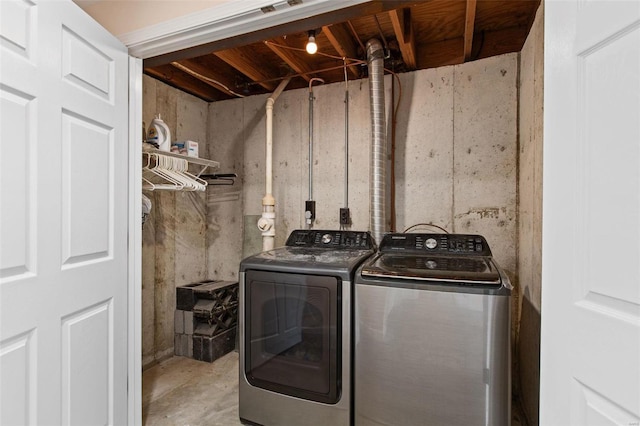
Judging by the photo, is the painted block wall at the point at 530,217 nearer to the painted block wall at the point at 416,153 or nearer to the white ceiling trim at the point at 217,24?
the painted block wall at the point at 416,153

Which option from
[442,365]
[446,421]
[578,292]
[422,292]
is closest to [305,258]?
[422,292]

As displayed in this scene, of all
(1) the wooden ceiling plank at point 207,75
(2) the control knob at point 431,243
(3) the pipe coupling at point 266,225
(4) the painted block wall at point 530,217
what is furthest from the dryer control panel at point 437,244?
(1) the wooden ceiling plank at point 207,75

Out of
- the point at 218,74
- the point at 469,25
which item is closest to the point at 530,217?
the point at 469,25

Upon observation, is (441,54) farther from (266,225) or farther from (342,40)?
(266,225)

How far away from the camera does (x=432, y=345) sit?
1397 millimetres

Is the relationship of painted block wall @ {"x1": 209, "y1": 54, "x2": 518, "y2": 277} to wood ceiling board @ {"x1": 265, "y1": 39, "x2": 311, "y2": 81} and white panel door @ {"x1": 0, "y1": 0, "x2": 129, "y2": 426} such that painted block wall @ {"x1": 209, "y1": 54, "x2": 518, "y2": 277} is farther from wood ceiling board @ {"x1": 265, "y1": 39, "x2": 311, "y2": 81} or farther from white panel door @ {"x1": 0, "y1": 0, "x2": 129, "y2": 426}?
white panel door @ {"x1": 0, "y1": 0, "x2": 129, "y2": 426}

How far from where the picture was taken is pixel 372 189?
7.41 ft

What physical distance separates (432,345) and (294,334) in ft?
2.32

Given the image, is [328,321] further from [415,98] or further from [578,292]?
[415,98]

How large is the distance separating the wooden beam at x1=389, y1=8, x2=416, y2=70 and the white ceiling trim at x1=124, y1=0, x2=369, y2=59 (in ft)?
2.18

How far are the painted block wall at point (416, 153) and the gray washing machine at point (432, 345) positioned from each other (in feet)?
2.78

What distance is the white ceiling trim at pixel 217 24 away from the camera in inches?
51.5

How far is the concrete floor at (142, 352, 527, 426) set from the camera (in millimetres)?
1894

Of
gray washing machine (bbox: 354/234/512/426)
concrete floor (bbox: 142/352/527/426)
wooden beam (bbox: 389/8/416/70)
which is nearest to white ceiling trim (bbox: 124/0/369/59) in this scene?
wooden beam (bbox: 389/8/416/70)
